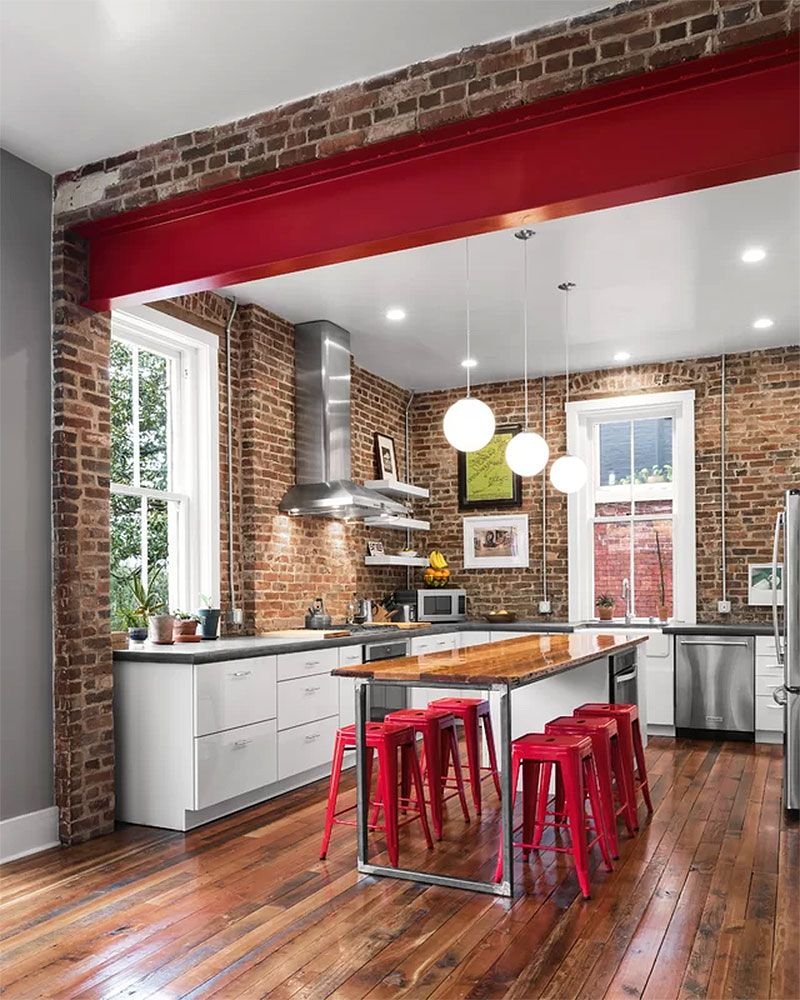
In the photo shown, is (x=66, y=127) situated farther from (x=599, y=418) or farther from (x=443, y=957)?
(x=599, y=418)

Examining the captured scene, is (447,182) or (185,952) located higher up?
(447,182)

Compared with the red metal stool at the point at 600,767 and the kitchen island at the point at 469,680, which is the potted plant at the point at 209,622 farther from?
the red metal stool at the point at 600,767

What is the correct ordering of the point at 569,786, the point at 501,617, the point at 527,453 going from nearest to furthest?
the point at 569,786 → the point at 527,453 → the point at 501,617

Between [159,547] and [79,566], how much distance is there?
48.5 inches

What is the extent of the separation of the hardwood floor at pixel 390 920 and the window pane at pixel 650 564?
339 centimetres

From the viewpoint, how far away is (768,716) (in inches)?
268

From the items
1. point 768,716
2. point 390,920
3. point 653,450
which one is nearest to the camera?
point 390,920

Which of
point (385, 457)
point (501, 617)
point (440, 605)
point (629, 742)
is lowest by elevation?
point (629, 742)

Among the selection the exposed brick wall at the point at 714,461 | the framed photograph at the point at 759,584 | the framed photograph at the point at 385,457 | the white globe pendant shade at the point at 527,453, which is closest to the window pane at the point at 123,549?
the white globe pendant shade at the point at 527,453

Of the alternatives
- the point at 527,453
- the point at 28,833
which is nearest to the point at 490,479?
the point at 527,453

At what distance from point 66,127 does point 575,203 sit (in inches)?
91.3

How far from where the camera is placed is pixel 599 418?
27.3ft

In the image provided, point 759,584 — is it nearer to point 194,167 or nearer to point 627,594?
point 627,594

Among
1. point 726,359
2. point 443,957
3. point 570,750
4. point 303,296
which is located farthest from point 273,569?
point 726,359
